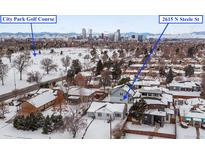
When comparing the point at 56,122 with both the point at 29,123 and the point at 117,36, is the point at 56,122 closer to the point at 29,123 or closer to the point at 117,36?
the point at 29,123

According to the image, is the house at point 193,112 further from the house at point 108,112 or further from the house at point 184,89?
the house at point 108,112

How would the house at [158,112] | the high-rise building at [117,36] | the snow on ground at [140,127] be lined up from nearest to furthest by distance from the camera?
1. the snow on ground at [140,127]
2. the house at [158,112]
3. the high-rise building at [117,36]

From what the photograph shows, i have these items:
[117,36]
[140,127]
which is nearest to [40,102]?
[140,127]

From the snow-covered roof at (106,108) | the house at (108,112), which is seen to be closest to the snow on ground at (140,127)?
the house at (108,112)

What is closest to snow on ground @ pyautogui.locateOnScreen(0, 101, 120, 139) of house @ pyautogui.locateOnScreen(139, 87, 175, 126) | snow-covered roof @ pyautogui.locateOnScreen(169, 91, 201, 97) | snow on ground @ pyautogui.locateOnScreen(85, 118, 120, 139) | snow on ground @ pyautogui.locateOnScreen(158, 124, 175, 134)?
snow on ground @ pyautogui.locateOnScreen(85, 118, 120, 139)

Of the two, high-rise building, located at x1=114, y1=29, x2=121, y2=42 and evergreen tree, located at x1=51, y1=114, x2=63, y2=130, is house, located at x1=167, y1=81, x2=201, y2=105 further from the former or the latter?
high-rise building, located at x1=114, y1=29, x2=121, y2=42

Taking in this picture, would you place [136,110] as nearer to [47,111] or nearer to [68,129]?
[68,129]
